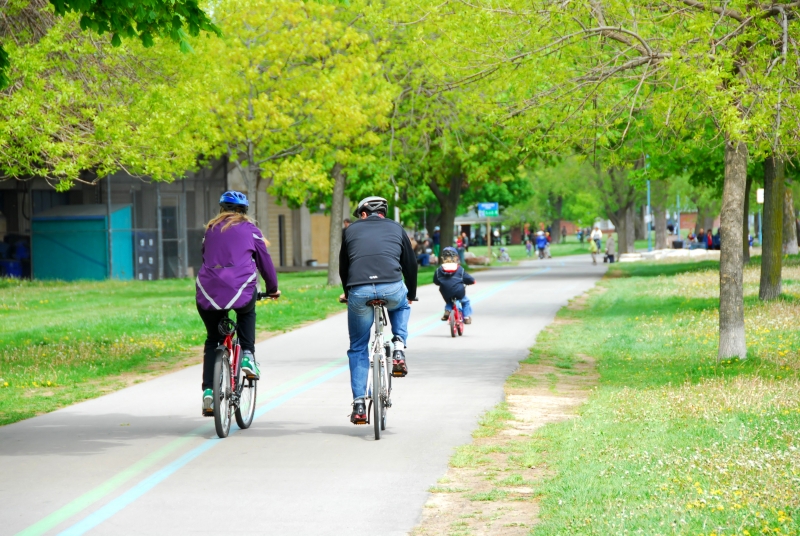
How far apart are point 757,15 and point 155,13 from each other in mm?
6519

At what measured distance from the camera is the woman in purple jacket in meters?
9.22

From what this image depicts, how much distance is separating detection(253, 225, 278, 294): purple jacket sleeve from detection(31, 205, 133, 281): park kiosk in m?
33.6

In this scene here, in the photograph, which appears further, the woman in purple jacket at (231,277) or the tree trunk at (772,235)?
the tree trunk at (772,235)

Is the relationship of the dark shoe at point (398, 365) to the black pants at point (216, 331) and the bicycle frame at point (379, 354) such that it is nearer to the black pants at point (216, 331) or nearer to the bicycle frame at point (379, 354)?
the bicycle frame at point (379, 354)

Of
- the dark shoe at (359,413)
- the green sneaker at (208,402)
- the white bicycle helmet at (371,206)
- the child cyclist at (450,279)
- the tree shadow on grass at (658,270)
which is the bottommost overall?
the tree shadow on grass at (658,270)

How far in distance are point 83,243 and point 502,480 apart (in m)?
36.7

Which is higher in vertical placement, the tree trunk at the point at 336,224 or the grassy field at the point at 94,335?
the tree trunk at the point at 336,224

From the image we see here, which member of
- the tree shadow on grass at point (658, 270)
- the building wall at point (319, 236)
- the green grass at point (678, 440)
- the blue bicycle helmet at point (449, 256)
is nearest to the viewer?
the green grass at point (678, 440)

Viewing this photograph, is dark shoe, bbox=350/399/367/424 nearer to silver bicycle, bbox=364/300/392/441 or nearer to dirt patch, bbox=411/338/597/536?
silver bicycle, bbox=364/300/392/441

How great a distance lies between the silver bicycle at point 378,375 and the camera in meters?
9.16

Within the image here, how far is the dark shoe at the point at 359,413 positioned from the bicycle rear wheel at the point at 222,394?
3.14 ft

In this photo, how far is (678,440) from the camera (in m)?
8.58

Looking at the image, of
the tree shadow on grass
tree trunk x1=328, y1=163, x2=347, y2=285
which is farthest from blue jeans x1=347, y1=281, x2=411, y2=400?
the tree shadow on grass

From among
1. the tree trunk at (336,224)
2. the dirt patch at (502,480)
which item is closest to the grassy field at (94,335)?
the tree trunk at (336,224)
